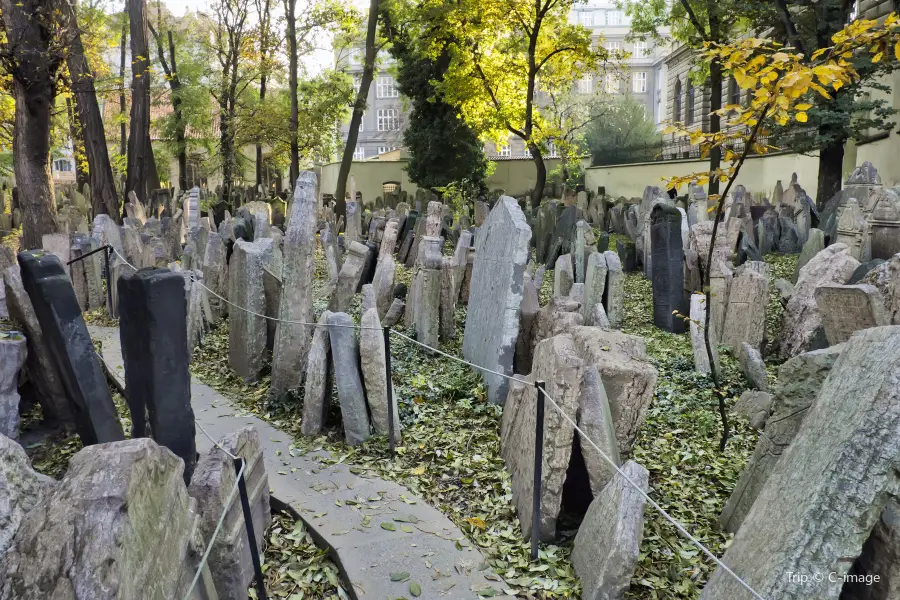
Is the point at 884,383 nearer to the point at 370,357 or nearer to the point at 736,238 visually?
the point at 370,357

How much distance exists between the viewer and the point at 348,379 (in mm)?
5023

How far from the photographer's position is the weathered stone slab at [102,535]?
6.51 ft

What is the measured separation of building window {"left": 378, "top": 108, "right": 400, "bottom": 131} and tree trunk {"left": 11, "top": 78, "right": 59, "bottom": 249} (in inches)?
2047

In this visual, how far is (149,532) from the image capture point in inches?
88.8

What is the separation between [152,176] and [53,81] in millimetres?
11451

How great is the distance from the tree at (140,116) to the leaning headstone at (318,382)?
15.1 metres

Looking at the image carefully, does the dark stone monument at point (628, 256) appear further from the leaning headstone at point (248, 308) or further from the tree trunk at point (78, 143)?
the tree trunk at point (78, 143)

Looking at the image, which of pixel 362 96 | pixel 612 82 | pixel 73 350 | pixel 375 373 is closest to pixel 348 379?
pixel 375 373

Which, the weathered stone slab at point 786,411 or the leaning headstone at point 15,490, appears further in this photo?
the weathered stone slab at point 786,411

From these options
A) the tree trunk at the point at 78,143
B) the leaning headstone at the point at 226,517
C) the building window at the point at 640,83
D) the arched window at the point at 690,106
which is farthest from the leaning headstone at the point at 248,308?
the building window at the point at 640,83

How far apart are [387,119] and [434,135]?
38.1 meters

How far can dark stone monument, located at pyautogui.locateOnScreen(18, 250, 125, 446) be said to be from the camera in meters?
Result: 3.84

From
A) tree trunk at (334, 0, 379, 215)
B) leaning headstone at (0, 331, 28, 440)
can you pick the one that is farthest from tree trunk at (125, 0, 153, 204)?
leaning headstone at (0, 331, 28, 440)

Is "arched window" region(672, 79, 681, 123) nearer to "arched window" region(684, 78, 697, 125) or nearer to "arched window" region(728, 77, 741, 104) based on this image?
"arched window" region(684, 78, 697, 125)
